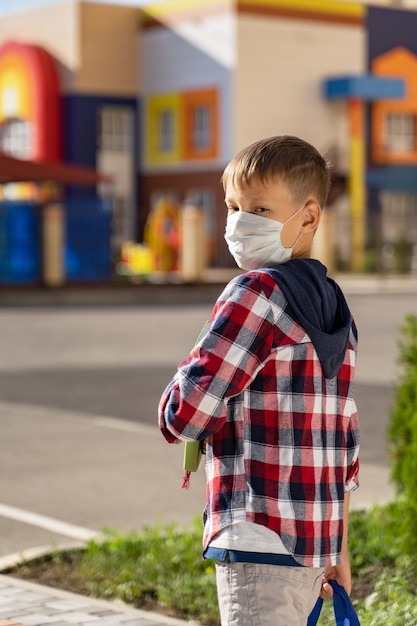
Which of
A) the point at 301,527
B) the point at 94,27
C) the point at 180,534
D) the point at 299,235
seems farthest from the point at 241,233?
the point at 94,27

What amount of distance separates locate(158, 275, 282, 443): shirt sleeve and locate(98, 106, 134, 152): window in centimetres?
4616

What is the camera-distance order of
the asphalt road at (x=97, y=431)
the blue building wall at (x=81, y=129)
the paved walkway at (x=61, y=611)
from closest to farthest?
the paved walkway at (x=61, y=611)
the asphalt road at (x=97, y=431)
the blue building wall at (x=81, y=129)

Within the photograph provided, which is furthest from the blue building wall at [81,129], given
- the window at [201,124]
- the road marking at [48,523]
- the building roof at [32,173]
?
the road marking at [48,523]

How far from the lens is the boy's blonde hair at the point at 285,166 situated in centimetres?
276

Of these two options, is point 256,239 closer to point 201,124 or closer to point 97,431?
point 97,431

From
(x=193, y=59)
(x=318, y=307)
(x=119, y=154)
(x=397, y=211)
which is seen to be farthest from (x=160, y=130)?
(x=318, y=307)

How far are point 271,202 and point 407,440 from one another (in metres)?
2.80

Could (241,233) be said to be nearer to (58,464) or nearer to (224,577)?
(224,577)

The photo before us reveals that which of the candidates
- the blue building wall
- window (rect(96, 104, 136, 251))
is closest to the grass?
window (rect(96, 104, 136, 251))

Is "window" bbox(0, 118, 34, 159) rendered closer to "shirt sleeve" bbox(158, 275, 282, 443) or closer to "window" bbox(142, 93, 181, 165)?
"window" bbox(142, 93, 181, 165)

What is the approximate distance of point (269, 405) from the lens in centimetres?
272

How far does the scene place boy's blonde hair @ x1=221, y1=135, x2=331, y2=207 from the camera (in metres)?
2.76

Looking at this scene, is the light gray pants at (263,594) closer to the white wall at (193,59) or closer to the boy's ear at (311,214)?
the boy's ear at (311,214)

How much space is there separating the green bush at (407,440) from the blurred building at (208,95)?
38708 mm
